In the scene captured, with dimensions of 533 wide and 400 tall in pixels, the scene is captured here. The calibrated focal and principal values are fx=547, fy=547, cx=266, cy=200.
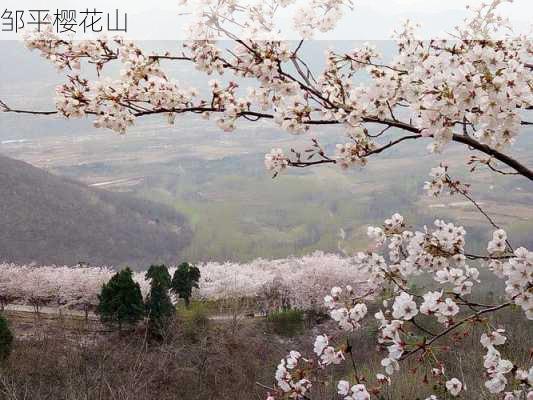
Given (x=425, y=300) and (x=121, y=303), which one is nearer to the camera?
(x=425, y=300)

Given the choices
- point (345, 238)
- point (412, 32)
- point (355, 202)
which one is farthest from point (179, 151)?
point (412, 32)

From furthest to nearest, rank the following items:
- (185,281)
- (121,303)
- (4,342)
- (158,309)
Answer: (185,281)
(158,309)
(121,303)
(4,342)

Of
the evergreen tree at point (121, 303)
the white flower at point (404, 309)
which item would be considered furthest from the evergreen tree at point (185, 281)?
the white flower at point (404, 309)

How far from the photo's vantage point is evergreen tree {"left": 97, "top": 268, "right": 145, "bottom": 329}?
3102 cm

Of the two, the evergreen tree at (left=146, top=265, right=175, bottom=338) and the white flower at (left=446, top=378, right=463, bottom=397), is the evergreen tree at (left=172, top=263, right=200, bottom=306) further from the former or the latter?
the white flower at (left=446, top=378, right=463, bottom=397)

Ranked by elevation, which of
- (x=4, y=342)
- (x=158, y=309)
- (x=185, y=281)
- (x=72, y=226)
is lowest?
(x=72, y=226)

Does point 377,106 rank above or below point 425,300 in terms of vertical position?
above

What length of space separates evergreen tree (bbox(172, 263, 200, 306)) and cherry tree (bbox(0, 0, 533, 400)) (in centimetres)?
3746

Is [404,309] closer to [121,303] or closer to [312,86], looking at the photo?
[312,86]

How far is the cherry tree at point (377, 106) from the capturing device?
2629mm

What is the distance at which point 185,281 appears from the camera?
135 feet

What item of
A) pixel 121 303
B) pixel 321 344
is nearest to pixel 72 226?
pixel 121 303

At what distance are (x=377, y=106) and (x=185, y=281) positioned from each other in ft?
128

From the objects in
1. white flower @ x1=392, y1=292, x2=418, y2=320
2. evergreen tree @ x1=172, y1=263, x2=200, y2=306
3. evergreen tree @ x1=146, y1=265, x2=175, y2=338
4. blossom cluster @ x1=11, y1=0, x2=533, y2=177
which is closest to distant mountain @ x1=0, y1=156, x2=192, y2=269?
evergreen tree @ x1=172, y1=263, x2=200, y2=306
